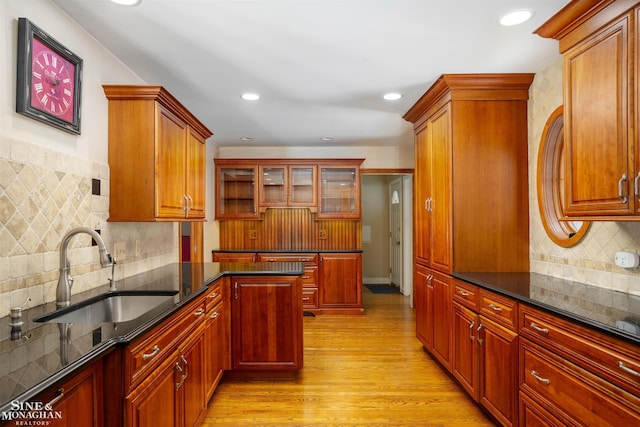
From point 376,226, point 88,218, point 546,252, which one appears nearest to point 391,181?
point 376,226

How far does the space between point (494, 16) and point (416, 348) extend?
2.99 m

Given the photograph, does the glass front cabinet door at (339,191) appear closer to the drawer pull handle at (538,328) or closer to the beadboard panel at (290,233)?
the beadboard panel at (290,233)

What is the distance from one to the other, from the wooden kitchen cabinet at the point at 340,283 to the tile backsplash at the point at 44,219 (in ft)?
10.1

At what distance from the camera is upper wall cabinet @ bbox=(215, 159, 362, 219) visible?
5.38 metres

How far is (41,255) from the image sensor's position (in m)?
1.78

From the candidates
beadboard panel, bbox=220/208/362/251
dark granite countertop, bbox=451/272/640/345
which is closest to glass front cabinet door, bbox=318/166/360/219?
beadboard panel, bbox=220/208/362/251

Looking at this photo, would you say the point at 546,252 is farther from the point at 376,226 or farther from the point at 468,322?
the point at 376,226

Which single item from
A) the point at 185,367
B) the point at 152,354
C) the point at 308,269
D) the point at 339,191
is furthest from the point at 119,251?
the point at 339,191

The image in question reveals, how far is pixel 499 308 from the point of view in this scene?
2188mm

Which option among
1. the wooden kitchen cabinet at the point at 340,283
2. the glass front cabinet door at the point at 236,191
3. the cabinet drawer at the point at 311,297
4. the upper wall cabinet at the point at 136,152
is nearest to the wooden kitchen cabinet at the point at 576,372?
the upper wall cabinet at the point at 136,152

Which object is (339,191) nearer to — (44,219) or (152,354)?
(44,219)

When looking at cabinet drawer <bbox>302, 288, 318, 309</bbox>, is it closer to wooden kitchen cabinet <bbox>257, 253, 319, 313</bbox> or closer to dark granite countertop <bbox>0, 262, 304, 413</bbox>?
wooden kitchen cabinet <bbox>257, 253, 319, 313</bbox>

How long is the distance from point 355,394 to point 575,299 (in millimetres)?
1657

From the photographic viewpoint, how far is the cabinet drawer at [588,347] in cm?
134
